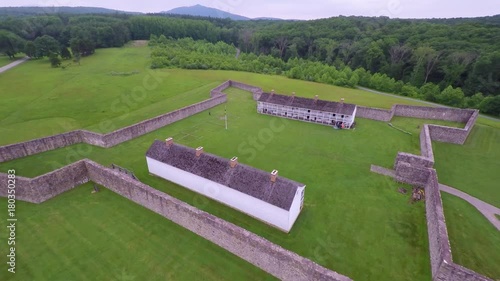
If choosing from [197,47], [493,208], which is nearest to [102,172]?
[493,208]

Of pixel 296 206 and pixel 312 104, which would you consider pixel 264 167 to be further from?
pixel 312 104

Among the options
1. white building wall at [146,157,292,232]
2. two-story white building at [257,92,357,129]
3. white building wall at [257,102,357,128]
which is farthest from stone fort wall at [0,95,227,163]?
two-story white building at [257,92,357,129]

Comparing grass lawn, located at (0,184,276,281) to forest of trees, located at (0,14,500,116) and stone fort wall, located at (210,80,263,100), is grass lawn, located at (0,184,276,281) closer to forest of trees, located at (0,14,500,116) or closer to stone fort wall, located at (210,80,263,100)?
stone fort wall, located at (210,80,263,100)

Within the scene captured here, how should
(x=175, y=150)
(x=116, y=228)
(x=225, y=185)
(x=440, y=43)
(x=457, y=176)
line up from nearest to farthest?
1. (x=116, y=228)
2. (x=225, y=185)
3. (x=175, y=150)
4. (x=457, y=176)
5. (x=440, y=43)

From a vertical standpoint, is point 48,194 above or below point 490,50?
below

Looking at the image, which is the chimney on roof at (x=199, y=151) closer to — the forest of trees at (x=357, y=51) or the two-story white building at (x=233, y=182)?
the two-story white building at (x=233, y=182)

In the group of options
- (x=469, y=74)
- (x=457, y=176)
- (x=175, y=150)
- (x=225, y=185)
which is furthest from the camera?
(x=469, y=74)

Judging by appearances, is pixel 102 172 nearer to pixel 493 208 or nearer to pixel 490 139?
pixel 493 208

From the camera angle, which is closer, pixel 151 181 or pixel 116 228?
pixel 116 228
